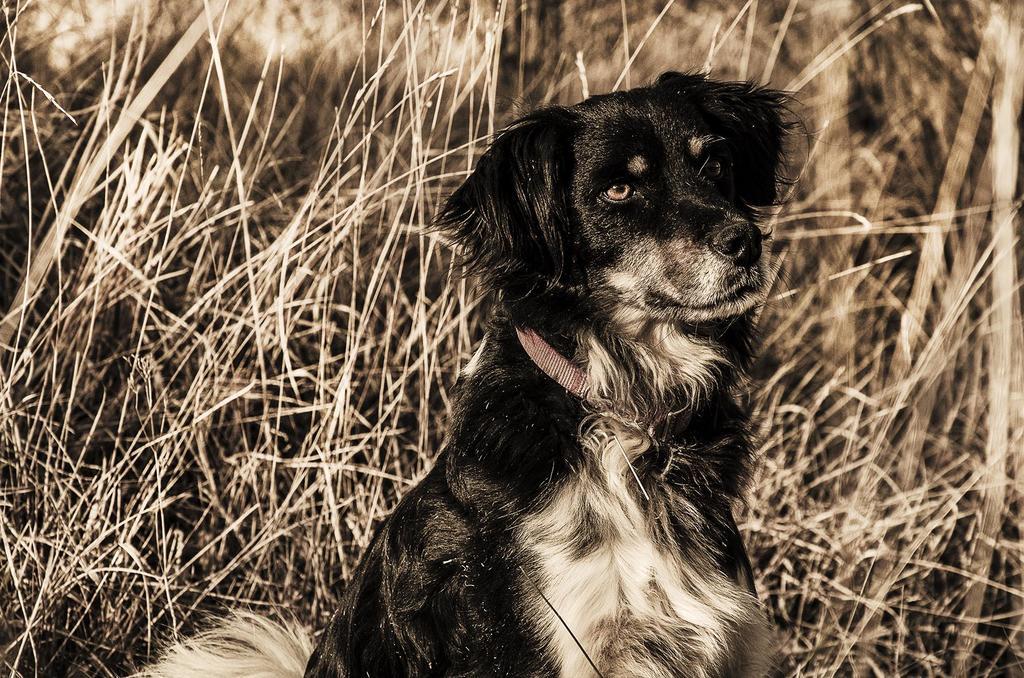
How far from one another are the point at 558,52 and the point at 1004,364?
7.92 ft

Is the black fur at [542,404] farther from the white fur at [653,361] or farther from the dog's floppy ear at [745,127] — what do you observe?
the dog's floppy ear at [745,127]

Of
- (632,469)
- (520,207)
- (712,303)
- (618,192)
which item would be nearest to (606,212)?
(618,192)

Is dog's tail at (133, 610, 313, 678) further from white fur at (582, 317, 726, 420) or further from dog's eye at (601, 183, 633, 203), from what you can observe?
dog's eye at (601, 183, 633, 203)

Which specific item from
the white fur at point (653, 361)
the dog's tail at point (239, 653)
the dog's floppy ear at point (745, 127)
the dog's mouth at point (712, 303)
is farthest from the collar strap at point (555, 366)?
the dog's tail at point (239, 653)

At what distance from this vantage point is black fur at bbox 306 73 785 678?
2416 millimetres

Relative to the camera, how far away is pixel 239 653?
2857 mm

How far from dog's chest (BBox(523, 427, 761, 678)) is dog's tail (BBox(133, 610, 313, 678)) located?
90 cm

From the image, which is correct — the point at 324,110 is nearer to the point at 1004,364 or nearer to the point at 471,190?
the point at 471,190

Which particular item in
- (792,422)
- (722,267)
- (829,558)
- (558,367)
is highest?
(722,267)

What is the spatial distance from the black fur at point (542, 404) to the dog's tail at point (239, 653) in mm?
181

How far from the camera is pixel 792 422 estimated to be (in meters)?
4.48

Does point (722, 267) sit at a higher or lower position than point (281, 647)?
higher

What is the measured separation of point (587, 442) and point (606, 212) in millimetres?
548

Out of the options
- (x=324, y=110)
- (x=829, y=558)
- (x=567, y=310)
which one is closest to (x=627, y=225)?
(x=567, y=310)
